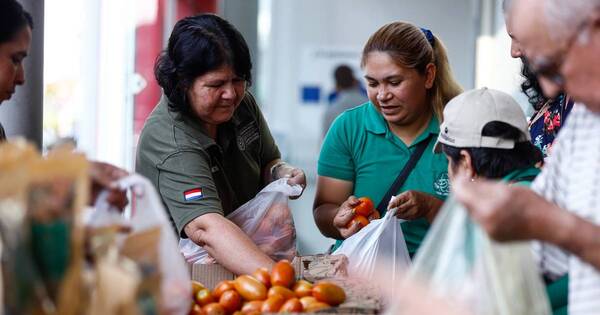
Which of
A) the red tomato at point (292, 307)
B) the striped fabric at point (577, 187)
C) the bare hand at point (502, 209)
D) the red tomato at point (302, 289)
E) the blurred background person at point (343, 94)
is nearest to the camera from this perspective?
the bare hand at point (502, 209)

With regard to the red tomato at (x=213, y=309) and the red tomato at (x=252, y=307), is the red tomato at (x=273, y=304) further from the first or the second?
the red tomato at (x=213, y=309)

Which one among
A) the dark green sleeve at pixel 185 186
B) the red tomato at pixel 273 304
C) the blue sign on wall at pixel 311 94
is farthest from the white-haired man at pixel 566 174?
the blue sign on wall at pixel 311 94

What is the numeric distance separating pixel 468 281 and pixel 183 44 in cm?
195

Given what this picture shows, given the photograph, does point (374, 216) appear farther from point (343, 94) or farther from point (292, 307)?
point (343, 94)

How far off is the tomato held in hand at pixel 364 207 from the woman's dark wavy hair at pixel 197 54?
2.26 ft

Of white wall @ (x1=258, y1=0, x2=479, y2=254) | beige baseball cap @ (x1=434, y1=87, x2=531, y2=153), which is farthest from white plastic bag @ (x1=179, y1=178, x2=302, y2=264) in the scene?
white wall @ (x1=258, y1=0, x2=479, y2=254)

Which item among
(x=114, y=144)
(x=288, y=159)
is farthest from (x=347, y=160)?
(x=288, y=159)

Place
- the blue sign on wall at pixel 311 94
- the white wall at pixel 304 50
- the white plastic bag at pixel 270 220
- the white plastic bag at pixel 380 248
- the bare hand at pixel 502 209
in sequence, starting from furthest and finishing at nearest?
the blue sign on wall at pixel 311 94 < the white wall at pixel 304 50 < the white plastic bag at pixel 270 220 < the white plastic bag at pixel 380 248 < the bare hand at pixel 502 209

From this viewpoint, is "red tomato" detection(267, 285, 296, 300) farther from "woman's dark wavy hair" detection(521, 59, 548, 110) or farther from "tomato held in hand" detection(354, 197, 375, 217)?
"woman's dark wavy hair" detection(521, 59, 548, 110)

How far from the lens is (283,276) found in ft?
10.0

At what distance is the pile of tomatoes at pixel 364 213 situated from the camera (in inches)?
155

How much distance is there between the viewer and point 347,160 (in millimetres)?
4215

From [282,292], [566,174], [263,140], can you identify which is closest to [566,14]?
[566,174]

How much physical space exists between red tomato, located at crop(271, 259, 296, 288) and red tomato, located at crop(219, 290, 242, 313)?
0.50 ft
